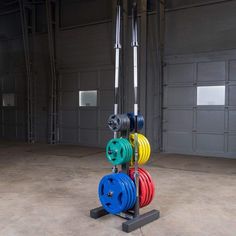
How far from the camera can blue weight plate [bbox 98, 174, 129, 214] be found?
2916 millimetres

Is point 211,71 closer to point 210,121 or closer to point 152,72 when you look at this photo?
point 210,121

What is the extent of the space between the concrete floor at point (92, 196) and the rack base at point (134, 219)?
0.19ft

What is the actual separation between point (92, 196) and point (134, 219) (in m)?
1.14

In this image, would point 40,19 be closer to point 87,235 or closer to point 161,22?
point 161,22

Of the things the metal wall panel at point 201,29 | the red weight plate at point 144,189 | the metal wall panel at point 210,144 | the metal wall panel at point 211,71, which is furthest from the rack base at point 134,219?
the metal wall panel at point 201,29

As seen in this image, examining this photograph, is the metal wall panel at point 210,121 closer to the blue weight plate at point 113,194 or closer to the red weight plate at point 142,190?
the red weight plate at point 142,190

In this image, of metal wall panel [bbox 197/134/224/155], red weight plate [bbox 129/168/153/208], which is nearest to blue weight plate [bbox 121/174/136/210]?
red weight plate [bbox 129/168/153/208]

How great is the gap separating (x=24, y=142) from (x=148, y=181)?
746cm

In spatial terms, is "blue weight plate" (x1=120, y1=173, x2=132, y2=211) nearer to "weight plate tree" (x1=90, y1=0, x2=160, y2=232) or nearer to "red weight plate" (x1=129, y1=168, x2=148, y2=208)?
"weight plate tree" (x1=90, y1=0, x2=160, y2=232)

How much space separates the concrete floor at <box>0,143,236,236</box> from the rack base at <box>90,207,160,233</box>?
0.19 ft

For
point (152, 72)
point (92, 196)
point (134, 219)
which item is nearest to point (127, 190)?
point (134, 219)

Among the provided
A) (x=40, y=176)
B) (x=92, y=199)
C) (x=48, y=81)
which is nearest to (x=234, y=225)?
(x=92, y=199)

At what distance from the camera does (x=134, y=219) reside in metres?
2.97

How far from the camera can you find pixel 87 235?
9.16 feet
